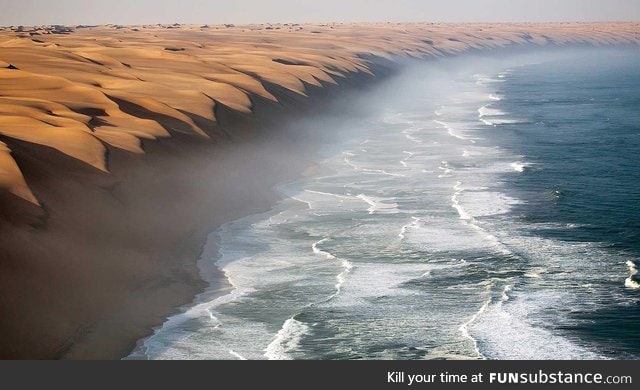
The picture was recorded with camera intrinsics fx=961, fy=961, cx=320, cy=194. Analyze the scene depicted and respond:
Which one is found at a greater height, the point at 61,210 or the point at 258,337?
the point at 61,210

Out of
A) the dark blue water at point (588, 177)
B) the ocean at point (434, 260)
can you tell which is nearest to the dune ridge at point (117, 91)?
the ocean at point (434, 260)

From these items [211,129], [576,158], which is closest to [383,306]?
[211,129]

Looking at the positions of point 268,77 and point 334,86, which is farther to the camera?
point 334,86

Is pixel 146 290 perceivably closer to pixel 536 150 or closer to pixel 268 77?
pixel 536 150

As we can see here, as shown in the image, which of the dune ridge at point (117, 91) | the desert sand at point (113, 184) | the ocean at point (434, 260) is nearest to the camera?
the ocean at point (434, 260)
